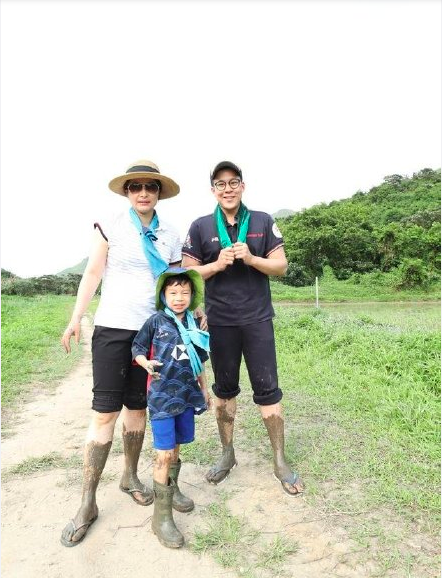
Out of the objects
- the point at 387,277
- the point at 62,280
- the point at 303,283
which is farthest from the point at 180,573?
the point at 62,280

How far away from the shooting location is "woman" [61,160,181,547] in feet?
8.77

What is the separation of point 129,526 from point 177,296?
1.43m

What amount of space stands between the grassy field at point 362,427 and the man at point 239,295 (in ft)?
1.58

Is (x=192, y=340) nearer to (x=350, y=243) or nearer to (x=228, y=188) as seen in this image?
(x=228, y=188)

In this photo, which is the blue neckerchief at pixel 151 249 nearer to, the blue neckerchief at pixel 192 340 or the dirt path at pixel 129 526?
the blue neckerchief at pixel 192 340

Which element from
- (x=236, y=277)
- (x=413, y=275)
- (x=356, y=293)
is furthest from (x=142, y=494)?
(x=413, y=275)

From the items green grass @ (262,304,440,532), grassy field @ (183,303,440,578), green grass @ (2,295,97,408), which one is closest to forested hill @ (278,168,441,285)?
green grass @ (2,295,97,408)

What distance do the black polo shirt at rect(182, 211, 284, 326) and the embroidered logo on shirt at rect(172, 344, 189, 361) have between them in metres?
0.62

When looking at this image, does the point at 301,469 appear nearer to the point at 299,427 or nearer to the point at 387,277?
the point at 299,427

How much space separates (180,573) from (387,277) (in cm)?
2574

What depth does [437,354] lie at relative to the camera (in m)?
5.21

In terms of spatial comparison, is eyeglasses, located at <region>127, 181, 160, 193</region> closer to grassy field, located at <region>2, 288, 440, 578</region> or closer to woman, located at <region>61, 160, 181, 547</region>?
woman, located at <region>61, 160, 181, 547</region>

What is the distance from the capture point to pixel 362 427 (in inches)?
152

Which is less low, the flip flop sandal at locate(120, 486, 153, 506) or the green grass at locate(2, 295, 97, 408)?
the green grass at locate(2, 295, 97, 408)
